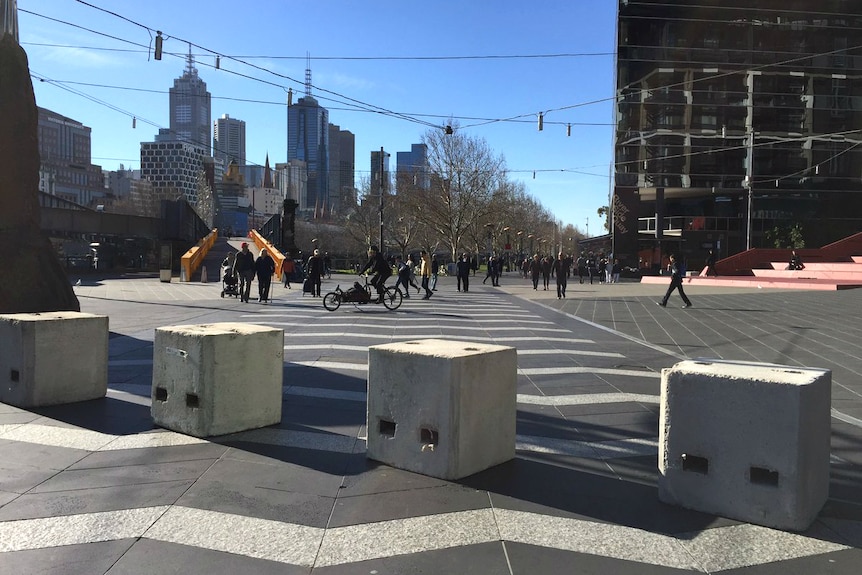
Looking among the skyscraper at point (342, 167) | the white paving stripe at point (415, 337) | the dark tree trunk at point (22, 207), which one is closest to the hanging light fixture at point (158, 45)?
the dark tree trunk at point (22, 207)

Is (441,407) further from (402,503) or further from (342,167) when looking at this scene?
→ (342,167)

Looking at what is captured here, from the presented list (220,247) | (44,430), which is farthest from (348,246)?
(44,430)

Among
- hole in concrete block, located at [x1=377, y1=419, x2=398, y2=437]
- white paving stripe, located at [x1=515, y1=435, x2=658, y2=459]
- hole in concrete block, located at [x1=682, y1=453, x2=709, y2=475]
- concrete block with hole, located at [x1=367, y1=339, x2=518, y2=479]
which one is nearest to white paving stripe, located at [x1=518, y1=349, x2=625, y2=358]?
white paving stripe, located at [x1=515, y1=435, x2=658, y2=459]

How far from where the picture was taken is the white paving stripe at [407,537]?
3322 mm

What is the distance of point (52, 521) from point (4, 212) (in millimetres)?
9926

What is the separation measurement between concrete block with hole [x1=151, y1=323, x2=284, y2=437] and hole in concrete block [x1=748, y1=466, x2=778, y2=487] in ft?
12.6

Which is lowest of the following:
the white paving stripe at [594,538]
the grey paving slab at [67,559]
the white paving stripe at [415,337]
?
the grey paving slab at [67,559]

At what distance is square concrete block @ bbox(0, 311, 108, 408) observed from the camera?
249 inches

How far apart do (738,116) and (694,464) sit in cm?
5996

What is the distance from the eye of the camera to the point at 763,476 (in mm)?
3711

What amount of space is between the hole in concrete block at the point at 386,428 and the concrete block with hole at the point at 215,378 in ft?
4.73

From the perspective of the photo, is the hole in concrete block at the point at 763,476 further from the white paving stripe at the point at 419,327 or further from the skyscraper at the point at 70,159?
the skyscraper at the point at 70,159

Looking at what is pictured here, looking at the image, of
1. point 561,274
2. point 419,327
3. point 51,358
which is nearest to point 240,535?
point 51,358

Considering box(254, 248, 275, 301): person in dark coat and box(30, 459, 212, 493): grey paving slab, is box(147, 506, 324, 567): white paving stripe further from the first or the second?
box(254, 248, 275, 301): person in dark coat
